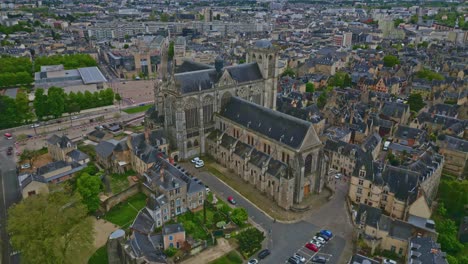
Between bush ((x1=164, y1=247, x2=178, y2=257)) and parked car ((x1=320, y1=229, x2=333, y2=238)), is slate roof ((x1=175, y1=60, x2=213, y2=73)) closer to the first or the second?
bush ((x1=164, y1=247, x2=178, y2=257))

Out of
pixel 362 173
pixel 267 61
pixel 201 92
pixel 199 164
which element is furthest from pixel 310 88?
pixel 362 173

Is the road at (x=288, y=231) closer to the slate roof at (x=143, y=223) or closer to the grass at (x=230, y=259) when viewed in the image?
the grass at (x=230, y=259)

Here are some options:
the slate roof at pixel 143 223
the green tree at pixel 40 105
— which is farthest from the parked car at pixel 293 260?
the green tree at pixel 40 105

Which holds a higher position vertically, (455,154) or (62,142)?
(62,142)

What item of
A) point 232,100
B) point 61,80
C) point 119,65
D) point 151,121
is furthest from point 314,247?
point 119,65

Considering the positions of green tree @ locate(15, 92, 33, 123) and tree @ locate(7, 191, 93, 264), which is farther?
green tree @ locate(15, 92, 33, 123)

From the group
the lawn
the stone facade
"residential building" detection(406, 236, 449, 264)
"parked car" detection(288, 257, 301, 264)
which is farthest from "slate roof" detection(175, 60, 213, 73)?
"residential building" detection(406, 236, 449, 264)

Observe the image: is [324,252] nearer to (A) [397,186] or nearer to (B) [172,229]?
(A) [397,186]
